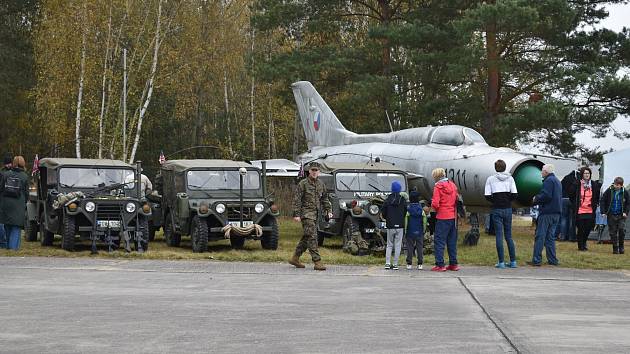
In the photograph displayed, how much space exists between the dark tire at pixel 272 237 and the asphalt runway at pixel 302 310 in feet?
11.3

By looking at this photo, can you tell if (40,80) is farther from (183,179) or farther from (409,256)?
(409,256)

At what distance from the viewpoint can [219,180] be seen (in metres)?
20.6

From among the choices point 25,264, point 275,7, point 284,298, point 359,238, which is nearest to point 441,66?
Answer: point 275,7

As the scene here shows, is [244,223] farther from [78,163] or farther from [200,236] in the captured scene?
[78,163]

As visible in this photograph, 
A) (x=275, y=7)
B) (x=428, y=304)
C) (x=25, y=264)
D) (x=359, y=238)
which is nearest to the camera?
(x=428, y=304)

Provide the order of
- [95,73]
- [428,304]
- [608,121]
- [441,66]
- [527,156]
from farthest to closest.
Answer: [95,73], [441,66], [608,121], [527,156], [428,304]

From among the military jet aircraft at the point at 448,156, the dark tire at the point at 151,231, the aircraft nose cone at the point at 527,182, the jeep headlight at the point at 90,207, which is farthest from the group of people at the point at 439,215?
the dark tire at the point at 151,231

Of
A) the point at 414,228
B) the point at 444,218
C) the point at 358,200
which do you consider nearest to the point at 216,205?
the point at 358,200

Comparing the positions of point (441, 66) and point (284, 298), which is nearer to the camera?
point (284, 298)

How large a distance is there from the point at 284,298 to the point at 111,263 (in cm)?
581

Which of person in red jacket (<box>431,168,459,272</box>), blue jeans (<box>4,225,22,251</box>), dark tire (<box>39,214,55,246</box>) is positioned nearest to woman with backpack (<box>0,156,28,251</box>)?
blue jeans (<box>4,225,22,251</box>)

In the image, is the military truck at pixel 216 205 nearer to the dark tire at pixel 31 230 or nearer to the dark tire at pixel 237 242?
the dark tire at pixel 237 242

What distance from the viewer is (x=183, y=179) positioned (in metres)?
20.5

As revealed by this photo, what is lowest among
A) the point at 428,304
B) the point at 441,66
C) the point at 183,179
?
the point at 428,304
